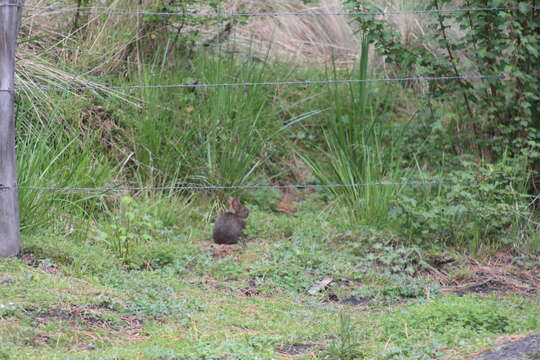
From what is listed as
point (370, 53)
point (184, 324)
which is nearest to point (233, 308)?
point (184, 324)

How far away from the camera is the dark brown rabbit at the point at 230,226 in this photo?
19.9 ft

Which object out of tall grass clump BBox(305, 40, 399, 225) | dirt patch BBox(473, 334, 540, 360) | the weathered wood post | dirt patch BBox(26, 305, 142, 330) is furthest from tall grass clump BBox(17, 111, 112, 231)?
dirt patch BBox(473, 334, 540, 360)

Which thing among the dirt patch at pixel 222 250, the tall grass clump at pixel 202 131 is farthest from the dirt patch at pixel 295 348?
the tall grass clump at pixel 202 131

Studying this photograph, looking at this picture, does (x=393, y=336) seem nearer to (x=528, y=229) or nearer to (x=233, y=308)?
(x=233, y=308)

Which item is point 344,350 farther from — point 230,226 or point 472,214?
point 472,214

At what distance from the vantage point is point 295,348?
13.1 ft

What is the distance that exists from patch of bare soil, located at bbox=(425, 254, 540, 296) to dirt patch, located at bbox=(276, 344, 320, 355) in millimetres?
1722

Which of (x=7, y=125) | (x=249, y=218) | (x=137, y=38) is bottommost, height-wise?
(x=249, y=218)

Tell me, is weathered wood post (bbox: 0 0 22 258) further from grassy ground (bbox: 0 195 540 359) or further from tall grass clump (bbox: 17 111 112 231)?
tall grass clump (bbox: 17 111 112 231)

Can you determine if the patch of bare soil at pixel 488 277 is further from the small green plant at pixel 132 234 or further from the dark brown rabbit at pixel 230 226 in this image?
the small green plant at pixel 132 234

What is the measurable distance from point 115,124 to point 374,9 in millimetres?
2528

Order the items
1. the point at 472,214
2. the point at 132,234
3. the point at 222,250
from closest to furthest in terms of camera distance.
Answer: the point at 132,234, the point at 222,250, the point at 472,214

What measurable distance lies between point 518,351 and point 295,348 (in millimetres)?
1152

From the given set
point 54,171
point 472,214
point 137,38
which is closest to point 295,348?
point 472,214
